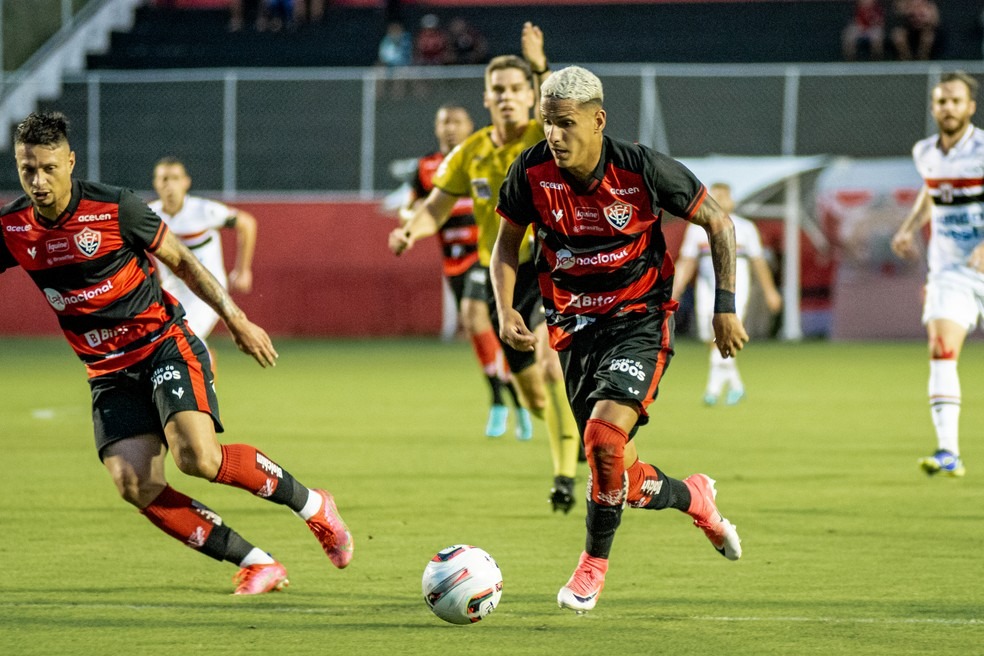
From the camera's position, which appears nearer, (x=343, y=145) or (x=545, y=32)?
(x=343, y=145)

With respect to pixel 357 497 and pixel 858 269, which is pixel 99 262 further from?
pixel 858 269

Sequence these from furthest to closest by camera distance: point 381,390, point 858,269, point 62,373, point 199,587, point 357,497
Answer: point 858,269 → point 62,373 → point 381,390 → point 357,497 → point 199,587

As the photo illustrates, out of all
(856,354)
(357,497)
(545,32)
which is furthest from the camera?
(545,32)

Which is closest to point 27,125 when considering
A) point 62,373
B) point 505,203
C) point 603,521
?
point 505,203

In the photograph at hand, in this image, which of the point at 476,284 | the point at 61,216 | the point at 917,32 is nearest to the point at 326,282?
the point at 917,32

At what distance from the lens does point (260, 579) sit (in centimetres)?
647

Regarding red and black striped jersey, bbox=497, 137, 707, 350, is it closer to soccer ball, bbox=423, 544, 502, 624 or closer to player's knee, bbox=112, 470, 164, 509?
soccer ball, bbox=423, 544, 502, 624

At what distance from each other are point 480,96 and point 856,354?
7.80m

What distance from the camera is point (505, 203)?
20.9 feet

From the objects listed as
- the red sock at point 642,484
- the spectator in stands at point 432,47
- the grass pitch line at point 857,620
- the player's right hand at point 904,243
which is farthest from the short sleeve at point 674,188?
the spectator in stands at point 432,47

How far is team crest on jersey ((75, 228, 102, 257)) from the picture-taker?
6.34 m

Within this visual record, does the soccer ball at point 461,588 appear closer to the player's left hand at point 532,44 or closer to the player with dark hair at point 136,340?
the player with dark hair at point 136,340

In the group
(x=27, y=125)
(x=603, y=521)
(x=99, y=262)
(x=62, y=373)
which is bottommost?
(x=62, y=373)

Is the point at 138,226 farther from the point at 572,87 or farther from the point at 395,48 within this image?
the point at 395,48
